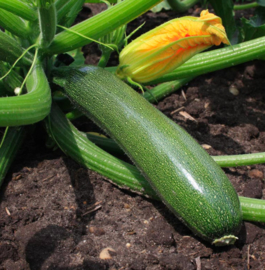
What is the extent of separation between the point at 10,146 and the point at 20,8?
0.74 metres

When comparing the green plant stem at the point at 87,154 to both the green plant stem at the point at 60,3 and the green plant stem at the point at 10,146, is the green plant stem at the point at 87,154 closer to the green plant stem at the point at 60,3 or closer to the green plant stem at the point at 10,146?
the green plant stem at the point at 10,146

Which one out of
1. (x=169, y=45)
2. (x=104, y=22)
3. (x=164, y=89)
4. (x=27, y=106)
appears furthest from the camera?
(x=164, y=89)

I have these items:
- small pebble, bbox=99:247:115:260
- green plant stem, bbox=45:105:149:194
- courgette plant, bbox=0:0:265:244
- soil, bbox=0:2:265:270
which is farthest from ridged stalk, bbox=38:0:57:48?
small pebble, bbox=99:247:115:260

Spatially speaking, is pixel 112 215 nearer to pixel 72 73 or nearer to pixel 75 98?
pixel 75 98

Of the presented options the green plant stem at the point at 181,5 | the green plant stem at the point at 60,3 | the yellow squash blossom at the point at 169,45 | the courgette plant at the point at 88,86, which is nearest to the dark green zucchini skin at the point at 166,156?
the courgette plant at the point at 88,86

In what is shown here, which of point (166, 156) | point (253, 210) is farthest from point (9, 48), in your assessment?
point (253, 210)

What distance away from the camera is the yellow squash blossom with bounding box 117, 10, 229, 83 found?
191 centimetres

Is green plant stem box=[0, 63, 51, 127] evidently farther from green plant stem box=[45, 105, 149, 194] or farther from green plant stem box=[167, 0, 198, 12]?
green plant stem box=[167, 0, 198, 12]

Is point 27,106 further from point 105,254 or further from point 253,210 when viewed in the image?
point 253,210

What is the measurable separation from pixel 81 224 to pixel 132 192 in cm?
33

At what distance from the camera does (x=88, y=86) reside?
6.55 feet

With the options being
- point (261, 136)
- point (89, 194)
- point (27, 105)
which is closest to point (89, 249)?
point (89, 194)

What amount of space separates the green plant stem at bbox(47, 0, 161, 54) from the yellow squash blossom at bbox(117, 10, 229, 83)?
242 mm

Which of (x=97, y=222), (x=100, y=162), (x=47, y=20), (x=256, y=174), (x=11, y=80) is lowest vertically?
(x=256, y=174)
